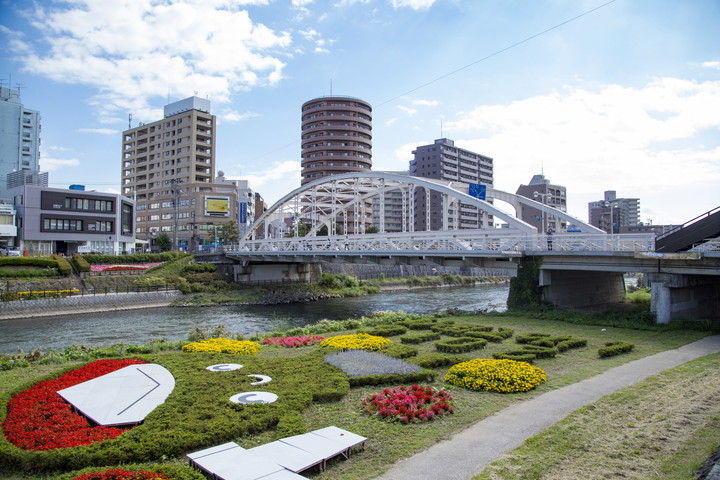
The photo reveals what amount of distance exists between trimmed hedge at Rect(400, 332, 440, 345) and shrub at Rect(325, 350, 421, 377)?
3.51 m

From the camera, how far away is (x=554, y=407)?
36.9 feet

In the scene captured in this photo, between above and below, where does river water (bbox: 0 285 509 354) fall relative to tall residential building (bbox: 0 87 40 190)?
below

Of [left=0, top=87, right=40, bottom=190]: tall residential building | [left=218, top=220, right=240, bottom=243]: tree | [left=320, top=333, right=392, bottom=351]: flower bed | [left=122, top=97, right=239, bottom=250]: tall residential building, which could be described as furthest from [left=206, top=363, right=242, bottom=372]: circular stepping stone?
[left=0, top=87, right=40, bottom=190]: tall residential building

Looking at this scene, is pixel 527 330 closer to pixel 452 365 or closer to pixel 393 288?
pixel 452 365

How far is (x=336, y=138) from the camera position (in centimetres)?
11125

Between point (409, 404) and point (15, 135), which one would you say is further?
point (15, 135)

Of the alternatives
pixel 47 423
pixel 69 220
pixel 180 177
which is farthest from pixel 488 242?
pixel 180 177

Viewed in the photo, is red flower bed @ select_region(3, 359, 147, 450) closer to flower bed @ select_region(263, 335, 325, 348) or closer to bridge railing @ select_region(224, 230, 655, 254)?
flower bed @ select_region(263, 335, 325, 348)

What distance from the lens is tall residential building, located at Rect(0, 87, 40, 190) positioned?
10850cm

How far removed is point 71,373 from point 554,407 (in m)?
13.7

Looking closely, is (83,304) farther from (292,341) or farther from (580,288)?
(580,288)

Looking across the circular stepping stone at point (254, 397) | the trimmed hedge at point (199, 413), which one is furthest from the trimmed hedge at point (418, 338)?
the circular stepping stone at point (254, 397)

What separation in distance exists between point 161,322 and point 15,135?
102702 mm

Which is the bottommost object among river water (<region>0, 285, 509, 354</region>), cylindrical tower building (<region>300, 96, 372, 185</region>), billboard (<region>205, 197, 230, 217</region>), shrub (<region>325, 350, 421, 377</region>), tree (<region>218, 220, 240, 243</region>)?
river water (<region>0, 285, 509, 354</region>)
